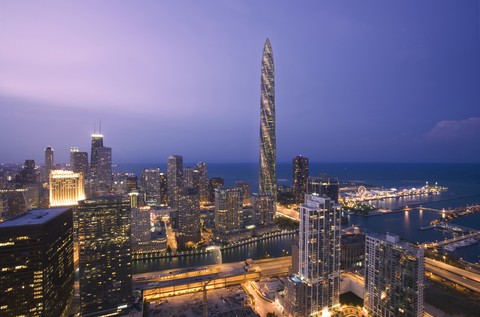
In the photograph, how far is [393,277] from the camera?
71.9 feet

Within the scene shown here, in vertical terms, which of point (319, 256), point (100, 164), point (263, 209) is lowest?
point (263, 209)

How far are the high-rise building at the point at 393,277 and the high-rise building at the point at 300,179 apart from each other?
163ft

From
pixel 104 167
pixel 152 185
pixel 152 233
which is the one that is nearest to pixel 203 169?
pixel 152 185

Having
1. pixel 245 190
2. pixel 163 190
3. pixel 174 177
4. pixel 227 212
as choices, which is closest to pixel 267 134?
pixel 245 190

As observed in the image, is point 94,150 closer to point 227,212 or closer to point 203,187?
point 203,187

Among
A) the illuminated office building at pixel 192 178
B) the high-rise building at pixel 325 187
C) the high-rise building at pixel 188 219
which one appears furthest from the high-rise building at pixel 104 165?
the high-rise building at pixel 325 187

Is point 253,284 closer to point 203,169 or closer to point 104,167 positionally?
point 203,169

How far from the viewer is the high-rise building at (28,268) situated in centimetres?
2130

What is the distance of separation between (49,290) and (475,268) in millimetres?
43899

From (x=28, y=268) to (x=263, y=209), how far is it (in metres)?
37.4

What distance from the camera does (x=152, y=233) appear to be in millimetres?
44938

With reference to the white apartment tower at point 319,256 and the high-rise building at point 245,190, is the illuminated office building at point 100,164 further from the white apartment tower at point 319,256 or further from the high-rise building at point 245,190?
the white apartment tower at point 319,256

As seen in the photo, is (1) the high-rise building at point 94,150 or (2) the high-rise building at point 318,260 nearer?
(2) the high-rise building at point 318,260

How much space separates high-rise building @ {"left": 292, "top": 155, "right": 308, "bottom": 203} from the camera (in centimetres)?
7431
